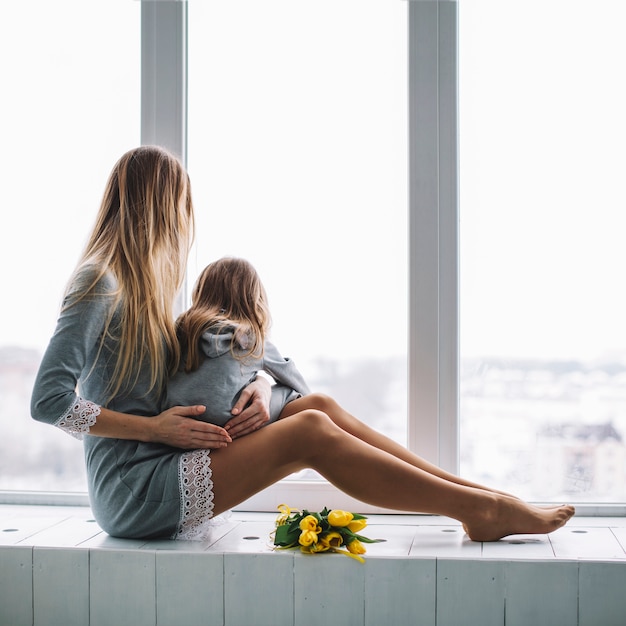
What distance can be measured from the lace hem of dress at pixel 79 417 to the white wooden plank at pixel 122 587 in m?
0.26

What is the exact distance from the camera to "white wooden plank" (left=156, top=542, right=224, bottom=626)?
165cm

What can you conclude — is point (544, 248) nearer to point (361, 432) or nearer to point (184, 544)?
point (361, 432)

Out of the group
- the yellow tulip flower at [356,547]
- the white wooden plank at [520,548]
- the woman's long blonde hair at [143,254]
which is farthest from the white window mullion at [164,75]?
the white wooden plank at [520,548]

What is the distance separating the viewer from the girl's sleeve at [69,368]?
162 cm

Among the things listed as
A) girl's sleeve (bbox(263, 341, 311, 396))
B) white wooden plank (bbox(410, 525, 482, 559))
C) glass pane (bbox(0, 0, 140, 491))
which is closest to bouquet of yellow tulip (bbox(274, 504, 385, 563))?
white wooden plank (bbox(410, 525, 482, 559))

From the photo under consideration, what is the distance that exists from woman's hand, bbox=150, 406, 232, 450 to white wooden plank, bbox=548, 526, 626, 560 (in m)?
0.72

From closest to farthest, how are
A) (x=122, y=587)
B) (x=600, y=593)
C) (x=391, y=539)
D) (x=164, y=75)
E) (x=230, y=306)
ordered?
(x=600, y=593) < (x=122, y=587) < (x=391, y=539) < (x=230, y=306) < (x=164, y=75)

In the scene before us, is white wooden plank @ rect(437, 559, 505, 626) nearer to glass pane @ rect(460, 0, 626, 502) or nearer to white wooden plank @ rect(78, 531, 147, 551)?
glass pane @ rect(460, 0, 626, 502)

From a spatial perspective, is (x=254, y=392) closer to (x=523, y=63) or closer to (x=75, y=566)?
(x=75, y=566)

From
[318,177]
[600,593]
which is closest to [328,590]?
[600,593]

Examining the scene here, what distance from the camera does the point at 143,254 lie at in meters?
1.75

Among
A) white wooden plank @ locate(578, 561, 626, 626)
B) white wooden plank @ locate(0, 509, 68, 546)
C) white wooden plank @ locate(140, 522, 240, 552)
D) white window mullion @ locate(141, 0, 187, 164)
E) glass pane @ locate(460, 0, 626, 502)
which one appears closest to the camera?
white wooden plank @ locate(578, 561, 626, 626)

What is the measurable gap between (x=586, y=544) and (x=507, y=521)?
168 mm

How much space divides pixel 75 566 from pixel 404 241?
43.0 inches
